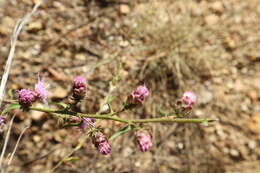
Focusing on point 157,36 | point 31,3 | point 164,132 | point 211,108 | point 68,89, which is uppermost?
point 31,3

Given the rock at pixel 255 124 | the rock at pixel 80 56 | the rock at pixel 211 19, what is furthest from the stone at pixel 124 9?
the rock at pixel 255 124

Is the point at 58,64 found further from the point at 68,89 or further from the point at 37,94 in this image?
the point at 37,94

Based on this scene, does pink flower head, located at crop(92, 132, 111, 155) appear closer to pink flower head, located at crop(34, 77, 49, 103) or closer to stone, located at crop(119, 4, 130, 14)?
pink flower head, located at crop(34, 77, 49, 103)

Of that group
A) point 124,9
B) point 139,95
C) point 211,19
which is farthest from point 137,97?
point 211,19

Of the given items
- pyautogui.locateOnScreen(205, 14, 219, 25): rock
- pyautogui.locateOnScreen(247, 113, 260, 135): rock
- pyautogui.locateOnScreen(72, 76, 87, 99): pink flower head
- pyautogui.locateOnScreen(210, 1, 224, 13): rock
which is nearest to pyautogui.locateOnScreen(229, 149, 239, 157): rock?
pyautogui.locateOnScreen(247, 113, 260, 135): rock

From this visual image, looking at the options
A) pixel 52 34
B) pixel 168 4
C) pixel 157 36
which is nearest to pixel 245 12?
pixel 168 4

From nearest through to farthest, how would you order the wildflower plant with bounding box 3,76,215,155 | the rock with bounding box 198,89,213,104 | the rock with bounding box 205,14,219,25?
the wildflower plant with bounding box 3,76,215,155 < the rock with bounding box 198,89,213,104 < the rock with bounding box 205,14,219,25

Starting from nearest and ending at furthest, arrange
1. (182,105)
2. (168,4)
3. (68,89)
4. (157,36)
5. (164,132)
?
1. (182,105)
2. (68,89)
3. (164,132)
4. (157,36)
5. (168,4)

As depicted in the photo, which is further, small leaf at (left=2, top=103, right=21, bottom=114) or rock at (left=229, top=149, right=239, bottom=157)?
rock at (left=229, top=149, right=239, bottom=157)

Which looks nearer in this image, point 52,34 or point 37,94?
point 37,94
